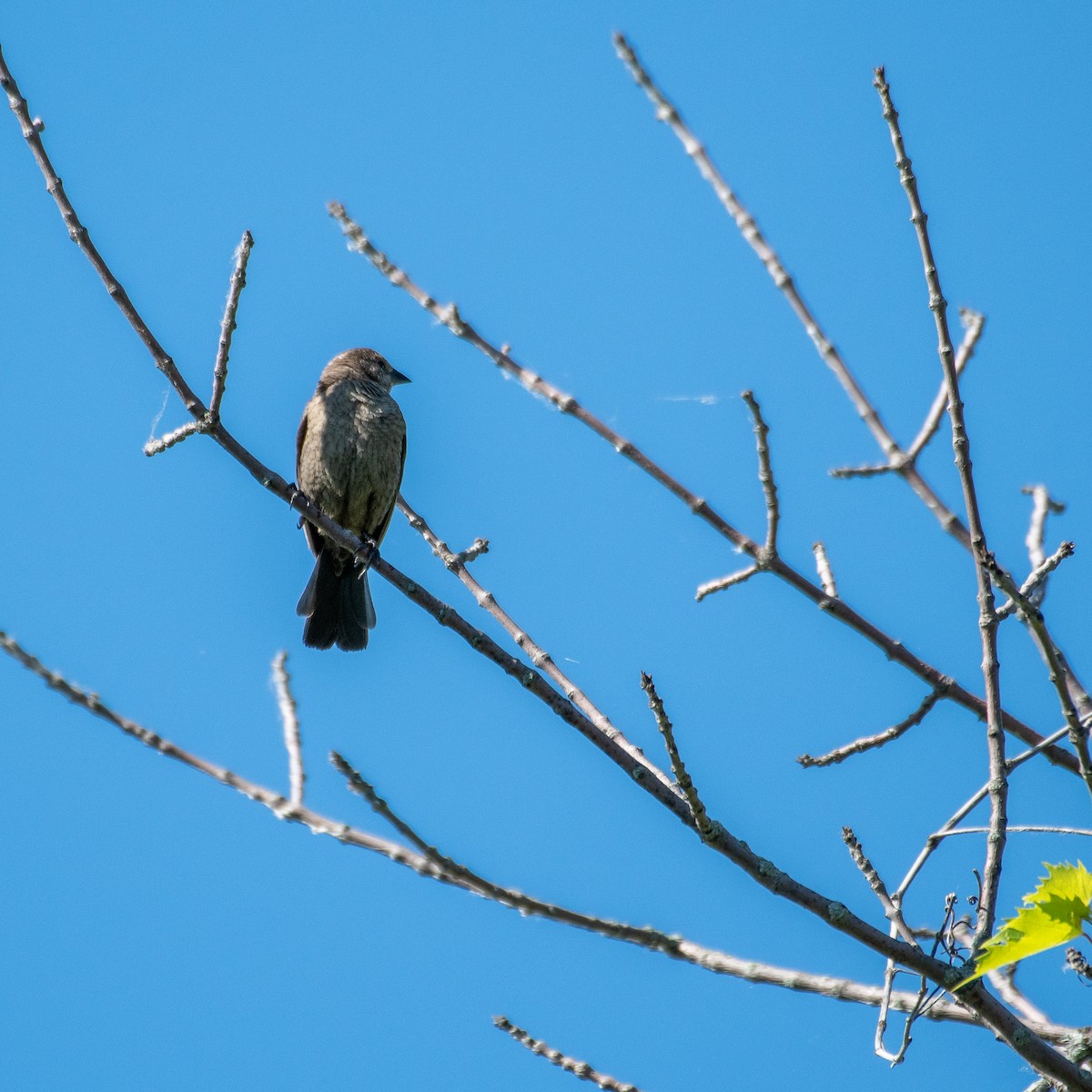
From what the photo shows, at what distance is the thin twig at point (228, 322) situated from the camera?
2766 mm

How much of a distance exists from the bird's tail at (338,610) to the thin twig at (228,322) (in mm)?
3321

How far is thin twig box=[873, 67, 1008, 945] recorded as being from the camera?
2.22 meters

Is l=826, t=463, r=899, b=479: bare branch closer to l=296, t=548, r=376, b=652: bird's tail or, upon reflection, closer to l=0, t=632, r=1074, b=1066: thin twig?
l=0, t=632, r=1074, b=1066: thin twig

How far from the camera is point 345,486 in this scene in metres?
6.35

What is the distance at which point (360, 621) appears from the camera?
6262mm

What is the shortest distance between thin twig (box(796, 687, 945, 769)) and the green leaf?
836 mm

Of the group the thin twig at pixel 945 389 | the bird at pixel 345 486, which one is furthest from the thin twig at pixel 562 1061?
the bird at pixel 345 486

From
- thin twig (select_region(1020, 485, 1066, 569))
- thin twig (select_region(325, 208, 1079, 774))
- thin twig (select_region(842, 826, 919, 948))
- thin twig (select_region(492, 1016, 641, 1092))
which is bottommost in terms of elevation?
thin twig (select_region(492, 1016, 641, 1092))

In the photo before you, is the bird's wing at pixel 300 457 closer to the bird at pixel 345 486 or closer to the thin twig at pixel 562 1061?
the bird at pixel 345 486

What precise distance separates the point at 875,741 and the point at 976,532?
827 millimetres

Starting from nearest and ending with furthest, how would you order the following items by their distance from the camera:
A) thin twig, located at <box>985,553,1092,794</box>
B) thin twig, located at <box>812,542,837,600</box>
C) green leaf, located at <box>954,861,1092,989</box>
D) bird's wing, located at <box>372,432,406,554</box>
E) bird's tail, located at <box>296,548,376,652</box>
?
green leaf, located at <box>954,861,1092,989</box> < thin twig, located at <box>985,553,1092,794</box> < thin twig, located at <box>812,542,837,600</box> < bird's tail, located at <box>296,548,376,652</box> < bird's wing, located at <box>372,432,406,554</box>

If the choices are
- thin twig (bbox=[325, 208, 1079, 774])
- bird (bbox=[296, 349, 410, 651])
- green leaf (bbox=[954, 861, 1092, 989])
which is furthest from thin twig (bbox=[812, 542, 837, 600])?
bird (bbox=[296, 349, 410, 651])

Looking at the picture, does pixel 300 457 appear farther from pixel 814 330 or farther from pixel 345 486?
pixel 814 330

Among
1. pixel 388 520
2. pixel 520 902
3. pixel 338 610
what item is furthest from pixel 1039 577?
pixel 388 520
